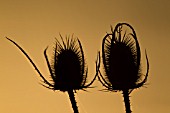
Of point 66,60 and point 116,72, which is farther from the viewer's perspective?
point 66,60

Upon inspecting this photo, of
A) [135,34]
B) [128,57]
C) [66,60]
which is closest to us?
[135,34]

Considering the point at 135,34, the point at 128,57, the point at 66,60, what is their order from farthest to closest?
the point at 66,60, the point at 128,57, the point at 135,34

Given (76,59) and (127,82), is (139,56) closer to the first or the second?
(127,82)

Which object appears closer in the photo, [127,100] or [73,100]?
[127,100]

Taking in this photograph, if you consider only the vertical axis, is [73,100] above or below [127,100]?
above

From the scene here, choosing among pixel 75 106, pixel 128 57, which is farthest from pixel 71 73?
pixel 128 57
